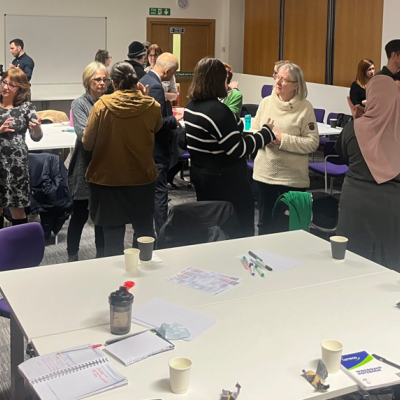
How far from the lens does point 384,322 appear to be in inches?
87.1

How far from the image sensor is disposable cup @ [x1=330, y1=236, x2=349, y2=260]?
2846mm

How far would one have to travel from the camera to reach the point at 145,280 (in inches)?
101

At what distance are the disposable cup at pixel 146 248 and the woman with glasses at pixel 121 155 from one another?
1040mm

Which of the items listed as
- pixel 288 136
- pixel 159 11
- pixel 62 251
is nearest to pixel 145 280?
pixel 288 136

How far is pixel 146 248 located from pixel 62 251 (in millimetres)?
2430

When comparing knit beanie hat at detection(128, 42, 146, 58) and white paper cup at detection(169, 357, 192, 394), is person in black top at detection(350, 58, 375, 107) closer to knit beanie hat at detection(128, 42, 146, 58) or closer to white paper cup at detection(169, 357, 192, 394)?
knit beanie hat at detection(128, 42, 146, 58)

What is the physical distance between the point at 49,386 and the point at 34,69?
1033 centimetres

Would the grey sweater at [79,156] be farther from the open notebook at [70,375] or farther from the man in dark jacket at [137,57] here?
the open notebook at [70,375]

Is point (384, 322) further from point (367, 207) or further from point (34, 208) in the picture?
point (34, 208)

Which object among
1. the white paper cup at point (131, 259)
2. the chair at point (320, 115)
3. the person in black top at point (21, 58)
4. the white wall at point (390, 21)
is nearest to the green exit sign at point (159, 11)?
the person in black top at point (21, 58)

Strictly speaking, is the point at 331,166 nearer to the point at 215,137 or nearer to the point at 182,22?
the point at 215,137

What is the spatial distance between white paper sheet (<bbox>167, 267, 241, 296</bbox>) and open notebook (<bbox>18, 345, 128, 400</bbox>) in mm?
664

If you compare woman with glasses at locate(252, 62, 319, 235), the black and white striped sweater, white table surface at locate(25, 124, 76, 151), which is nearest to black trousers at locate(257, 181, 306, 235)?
woman with glasses at locate(252, 62, 319, 235)

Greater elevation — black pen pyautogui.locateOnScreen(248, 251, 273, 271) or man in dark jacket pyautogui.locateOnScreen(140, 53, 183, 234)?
man in dark jacket pyautogui.locateOnScreen(140, 53, 183, 234)
